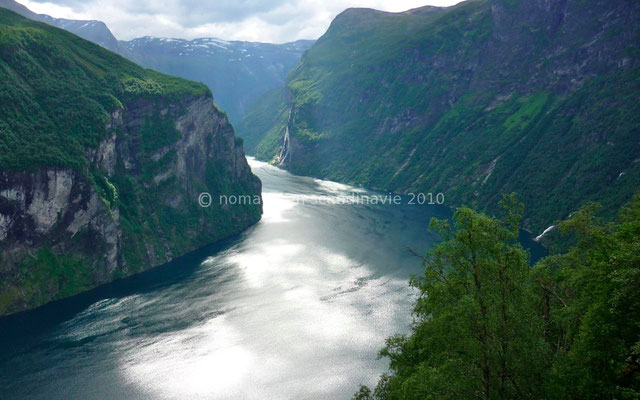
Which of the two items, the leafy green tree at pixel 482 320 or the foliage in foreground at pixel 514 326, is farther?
the leafy green tree at pixel 482 320

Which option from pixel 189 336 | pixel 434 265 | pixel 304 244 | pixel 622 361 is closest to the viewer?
pixel 622 361

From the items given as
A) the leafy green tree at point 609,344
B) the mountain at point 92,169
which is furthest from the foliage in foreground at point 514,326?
the mountain at point 92,169

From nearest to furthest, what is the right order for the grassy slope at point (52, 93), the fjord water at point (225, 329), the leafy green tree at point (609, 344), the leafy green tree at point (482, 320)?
1. the leafy green tree at point (609, 344)
2. the leafy green tree at point (482, 320)
3. the fjord water at point (225, 329)
4. the grassy slope at point (52, 93)

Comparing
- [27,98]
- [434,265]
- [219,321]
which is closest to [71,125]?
[27,98]

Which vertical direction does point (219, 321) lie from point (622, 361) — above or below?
below

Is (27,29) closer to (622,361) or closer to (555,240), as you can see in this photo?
(622,361)

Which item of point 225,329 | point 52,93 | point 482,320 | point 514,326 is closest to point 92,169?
point 52,93

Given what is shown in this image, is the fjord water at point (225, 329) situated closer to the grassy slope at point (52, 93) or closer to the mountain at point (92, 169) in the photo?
→ the mountain at point (92, 169)
